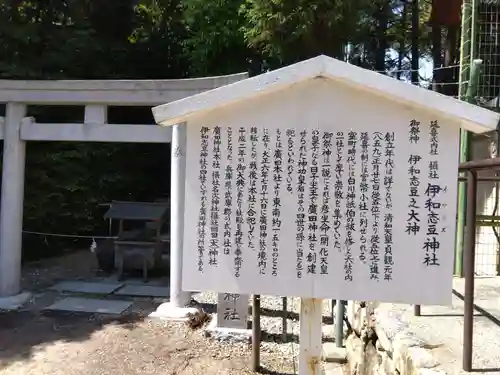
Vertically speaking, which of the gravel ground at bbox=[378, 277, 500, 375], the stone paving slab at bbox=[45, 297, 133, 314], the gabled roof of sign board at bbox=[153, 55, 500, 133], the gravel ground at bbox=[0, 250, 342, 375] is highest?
the gabled roof of sign board at bbox=[153, 55, 500, 133]

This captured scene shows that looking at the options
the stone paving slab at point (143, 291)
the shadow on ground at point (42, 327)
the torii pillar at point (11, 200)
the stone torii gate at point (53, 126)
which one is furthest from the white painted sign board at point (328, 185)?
the stone paving slab at point (143, 291)

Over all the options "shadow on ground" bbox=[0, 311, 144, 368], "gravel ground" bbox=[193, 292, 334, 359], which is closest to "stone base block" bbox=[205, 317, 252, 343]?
"gravel ground" bbox=[193, 292, 334, 359]

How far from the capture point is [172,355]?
4883 mm

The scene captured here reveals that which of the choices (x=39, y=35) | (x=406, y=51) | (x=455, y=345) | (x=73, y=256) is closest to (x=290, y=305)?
(x=455, y=345)

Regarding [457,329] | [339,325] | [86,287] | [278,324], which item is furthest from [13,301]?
[457,329]

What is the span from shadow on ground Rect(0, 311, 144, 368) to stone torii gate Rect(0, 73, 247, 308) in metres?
0.53

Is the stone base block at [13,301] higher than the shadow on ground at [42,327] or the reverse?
higher

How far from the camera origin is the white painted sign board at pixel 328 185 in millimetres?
2266

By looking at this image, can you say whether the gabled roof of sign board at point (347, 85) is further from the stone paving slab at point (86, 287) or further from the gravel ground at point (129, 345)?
the stone paving slab at point (86, 287)

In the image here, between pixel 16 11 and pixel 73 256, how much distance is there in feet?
14.4

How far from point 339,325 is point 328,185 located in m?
2.78

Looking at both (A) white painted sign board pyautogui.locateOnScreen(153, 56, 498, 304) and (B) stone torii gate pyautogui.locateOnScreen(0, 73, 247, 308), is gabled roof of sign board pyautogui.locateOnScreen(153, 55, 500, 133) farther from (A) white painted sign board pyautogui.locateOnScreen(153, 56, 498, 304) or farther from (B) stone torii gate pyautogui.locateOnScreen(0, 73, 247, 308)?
(B) stone torii gate pyautogui.locateOnScreen(0, 73, 247, 308)

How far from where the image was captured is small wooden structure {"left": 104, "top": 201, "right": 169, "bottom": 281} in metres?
7.94

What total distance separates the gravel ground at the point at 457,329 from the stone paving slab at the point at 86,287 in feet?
15.3
